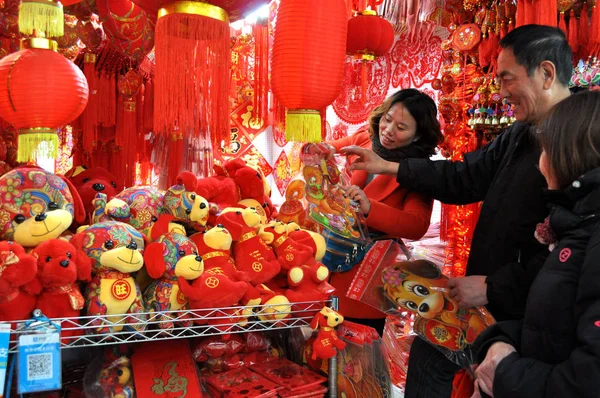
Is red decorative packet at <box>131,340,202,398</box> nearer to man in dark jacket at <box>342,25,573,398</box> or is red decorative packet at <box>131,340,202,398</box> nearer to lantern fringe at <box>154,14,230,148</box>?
lantern fringe at <box>154,14,230,148</box>

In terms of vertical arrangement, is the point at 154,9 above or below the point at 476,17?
below

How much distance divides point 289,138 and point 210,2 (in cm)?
38

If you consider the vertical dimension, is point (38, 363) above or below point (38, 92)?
below

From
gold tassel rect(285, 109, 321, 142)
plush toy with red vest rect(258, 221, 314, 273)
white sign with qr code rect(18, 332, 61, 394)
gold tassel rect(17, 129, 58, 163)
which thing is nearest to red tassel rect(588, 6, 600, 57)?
gold tassel rect(285, 109, 321, 142)

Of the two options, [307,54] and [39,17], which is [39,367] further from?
[39,17]

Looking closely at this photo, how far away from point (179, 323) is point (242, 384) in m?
0.20

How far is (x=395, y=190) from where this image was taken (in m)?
1.75

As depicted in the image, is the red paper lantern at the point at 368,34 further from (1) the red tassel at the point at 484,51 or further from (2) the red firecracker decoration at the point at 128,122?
(2) the red firecracker decoration at the point at 128,122

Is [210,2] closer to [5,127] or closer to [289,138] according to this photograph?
[289,138]

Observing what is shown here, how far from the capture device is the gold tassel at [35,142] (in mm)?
1515

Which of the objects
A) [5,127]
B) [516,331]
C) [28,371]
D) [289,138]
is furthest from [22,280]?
[5,127]

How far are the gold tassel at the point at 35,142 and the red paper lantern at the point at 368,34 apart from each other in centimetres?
108

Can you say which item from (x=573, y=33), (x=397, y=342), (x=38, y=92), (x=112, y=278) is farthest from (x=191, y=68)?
(x=573, y=33)

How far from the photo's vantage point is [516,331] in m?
0.97
